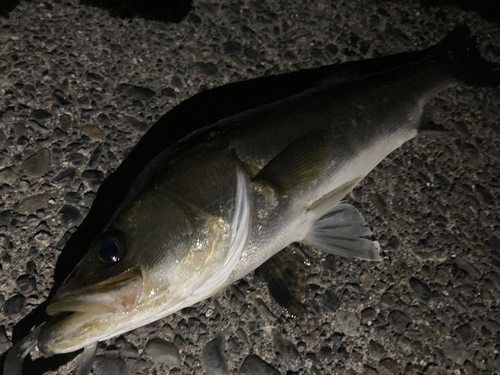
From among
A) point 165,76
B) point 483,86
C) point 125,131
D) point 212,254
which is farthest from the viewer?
point 483,86

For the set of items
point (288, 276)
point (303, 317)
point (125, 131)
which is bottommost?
point (303, 317)

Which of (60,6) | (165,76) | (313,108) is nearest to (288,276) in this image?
(313,108)

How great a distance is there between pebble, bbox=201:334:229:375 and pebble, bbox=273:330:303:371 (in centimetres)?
34

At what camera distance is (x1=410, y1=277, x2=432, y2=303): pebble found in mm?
2568

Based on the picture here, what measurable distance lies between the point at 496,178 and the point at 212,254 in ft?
8.40

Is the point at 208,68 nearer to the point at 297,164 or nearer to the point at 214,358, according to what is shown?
the point at 297,164

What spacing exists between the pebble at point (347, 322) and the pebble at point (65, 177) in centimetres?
201

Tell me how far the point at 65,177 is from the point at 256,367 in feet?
5.78

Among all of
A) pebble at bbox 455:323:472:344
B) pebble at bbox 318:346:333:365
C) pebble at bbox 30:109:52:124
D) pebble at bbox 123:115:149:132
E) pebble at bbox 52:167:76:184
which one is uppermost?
pebble at bbox 30:109:52:124

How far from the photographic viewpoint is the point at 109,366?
215cm

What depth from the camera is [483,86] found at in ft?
10.4

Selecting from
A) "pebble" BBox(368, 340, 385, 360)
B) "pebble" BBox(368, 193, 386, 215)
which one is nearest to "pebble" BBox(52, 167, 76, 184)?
"pebble" BBox(368, 193, 386, 215)

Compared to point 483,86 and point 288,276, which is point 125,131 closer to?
point 288,276

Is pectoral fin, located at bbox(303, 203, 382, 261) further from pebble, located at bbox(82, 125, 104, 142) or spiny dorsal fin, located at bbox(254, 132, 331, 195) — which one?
pebble, located at bbox(82, 125, 104, 142)
